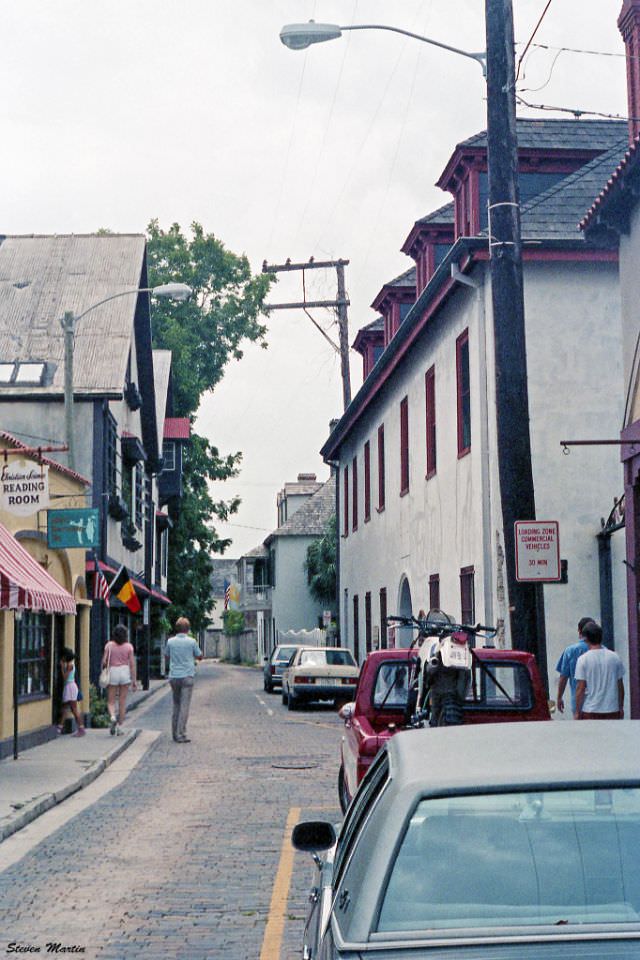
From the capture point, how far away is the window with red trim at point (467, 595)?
21469 mm

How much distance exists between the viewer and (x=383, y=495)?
32094 mm

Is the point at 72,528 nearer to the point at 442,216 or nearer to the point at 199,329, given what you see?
the point at 442,216

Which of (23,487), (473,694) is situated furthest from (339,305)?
(473,694)

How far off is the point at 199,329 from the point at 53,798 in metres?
39.0

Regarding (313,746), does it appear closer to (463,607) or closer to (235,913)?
(463,607)

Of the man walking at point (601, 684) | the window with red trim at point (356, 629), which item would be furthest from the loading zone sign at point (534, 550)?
the window with red trim at point (356, 629)

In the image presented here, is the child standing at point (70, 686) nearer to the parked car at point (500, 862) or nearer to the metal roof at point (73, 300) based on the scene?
the metal roof at point (73, 300)

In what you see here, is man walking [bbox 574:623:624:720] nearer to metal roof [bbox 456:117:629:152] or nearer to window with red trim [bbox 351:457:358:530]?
metal roof [bbox 456:117:629:152]

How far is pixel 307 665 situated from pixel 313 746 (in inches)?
408

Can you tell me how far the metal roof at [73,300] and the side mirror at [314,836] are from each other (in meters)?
25.0

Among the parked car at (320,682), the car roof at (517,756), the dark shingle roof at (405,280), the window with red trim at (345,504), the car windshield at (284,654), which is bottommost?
the parked car at (320,682)

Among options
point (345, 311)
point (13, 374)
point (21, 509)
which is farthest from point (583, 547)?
point (345, 311)

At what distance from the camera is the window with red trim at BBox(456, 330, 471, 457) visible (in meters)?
21.8

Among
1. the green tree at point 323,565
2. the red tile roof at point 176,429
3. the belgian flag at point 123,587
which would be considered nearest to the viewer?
the belgian flag at point 123,587
